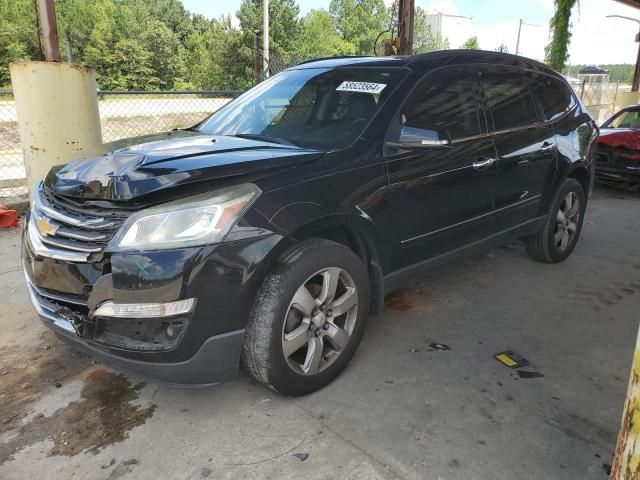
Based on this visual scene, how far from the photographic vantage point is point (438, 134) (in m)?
3.03

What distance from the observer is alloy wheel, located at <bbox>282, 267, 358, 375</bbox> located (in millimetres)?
2545

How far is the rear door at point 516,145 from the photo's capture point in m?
3.74

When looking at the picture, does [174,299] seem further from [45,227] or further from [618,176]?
[618,176]

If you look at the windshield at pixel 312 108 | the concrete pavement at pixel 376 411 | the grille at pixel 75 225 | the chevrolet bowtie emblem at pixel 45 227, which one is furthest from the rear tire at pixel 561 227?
the chevrolet bowtie emblem at pixel 45 227

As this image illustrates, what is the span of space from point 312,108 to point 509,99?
1.61 meters

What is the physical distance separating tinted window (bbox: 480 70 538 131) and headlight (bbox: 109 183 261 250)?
2327 millimetres

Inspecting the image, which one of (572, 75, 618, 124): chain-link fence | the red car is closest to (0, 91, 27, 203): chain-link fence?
the red car

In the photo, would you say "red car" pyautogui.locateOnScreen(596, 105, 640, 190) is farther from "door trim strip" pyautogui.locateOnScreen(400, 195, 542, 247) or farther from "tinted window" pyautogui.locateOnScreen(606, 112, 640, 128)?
"door trim strip" pyautogui.locateOnScreen(400, 195, 542, 247)

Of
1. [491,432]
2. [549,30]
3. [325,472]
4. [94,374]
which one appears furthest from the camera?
[549,30]

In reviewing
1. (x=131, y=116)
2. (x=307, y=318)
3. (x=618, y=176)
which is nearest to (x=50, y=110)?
(x=307, y=318)

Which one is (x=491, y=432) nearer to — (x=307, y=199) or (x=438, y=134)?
(x=307, y=199)

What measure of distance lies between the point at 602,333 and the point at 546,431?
1.38m

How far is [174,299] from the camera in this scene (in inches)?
85.5

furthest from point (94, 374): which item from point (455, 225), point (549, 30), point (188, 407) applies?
point (549, 30)
